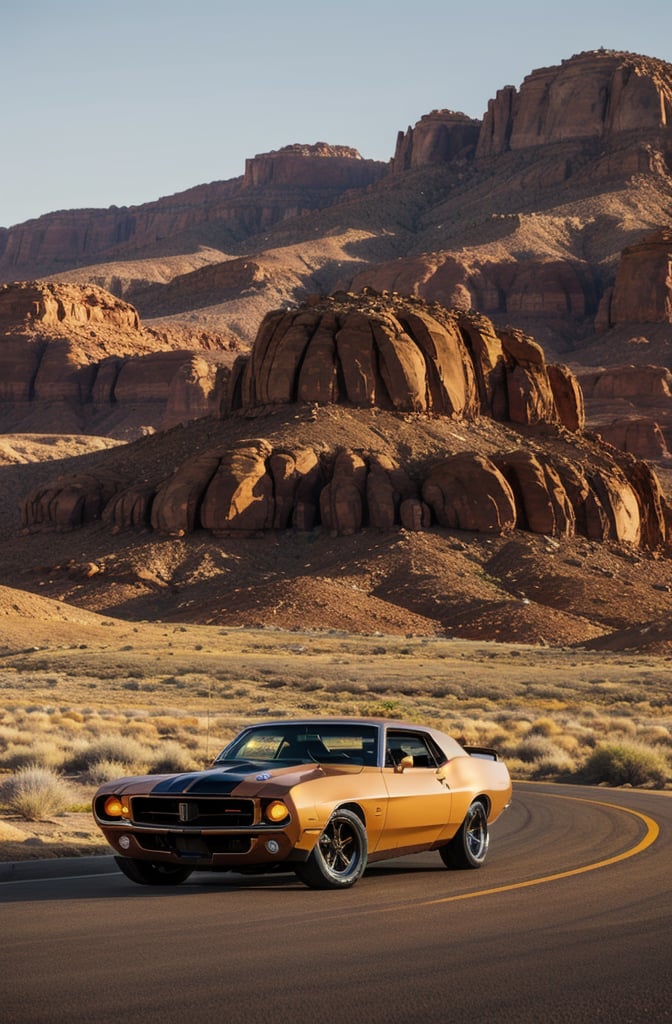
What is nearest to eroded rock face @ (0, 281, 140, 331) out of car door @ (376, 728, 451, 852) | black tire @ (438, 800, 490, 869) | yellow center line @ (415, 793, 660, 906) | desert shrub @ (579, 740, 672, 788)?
desert shrub @ (579, 740, 672, 788)

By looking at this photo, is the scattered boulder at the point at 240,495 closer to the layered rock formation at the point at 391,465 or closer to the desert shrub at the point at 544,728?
the layered rock formation at the point at 391,465

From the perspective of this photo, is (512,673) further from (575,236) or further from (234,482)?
(575,236)

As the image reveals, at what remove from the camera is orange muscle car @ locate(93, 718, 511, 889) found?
11.7 m

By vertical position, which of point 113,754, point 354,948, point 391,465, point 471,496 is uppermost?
point 391,465

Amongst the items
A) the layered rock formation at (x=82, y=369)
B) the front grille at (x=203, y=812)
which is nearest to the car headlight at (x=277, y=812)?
the front grille at (x=203, y=812)

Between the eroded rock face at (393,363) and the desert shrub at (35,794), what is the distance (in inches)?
2821

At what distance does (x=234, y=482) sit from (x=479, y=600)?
50.9ft

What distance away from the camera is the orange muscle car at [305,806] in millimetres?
11703

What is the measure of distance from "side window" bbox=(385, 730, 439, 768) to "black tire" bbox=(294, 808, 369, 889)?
2.88 feet

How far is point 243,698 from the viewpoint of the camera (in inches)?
1791

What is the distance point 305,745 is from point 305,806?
58.1 inches

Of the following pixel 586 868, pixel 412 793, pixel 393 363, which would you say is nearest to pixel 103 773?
pixel 586 868

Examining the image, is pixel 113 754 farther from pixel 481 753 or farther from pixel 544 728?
pixel 544 728

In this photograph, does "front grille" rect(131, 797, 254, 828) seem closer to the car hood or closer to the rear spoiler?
the car hood
